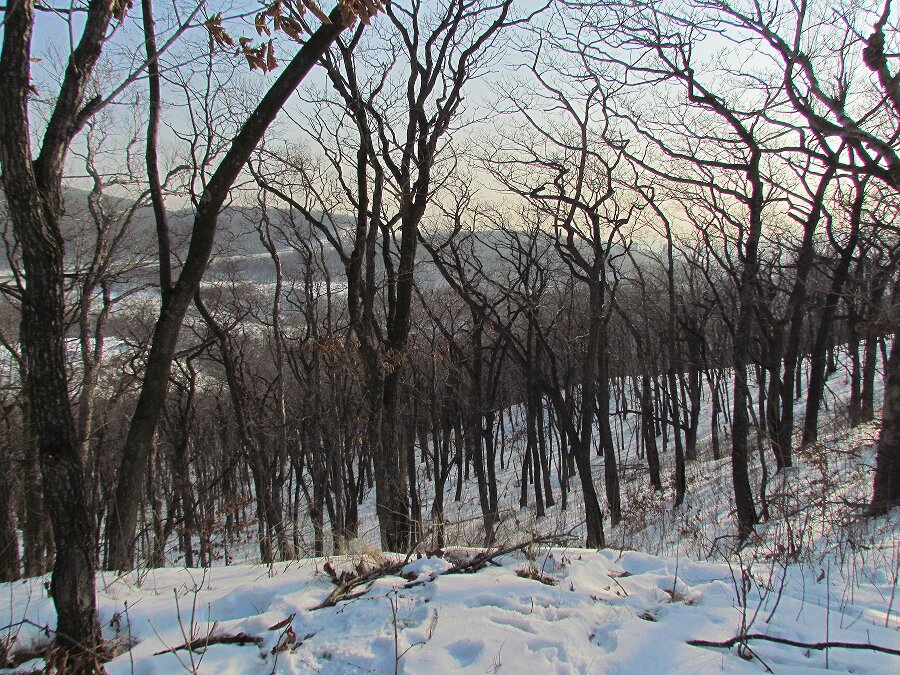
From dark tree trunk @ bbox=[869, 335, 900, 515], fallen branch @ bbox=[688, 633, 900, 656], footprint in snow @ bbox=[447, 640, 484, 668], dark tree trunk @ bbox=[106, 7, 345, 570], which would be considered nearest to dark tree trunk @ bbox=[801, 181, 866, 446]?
dark tree trunk @ bbox=[869, 335, 900, 515]

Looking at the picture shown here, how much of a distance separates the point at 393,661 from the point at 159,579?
1994mm

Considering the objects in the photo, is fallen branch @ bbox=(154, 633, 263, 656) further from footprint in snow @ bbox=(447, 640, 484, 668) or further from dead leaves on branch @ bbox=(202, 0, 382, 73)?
dead leaves on branch @ bbox=(202, 0, 382, 73)

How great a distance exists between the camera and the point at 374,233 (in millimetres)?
7844

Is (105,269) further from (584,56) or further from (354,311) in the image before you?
(584,56)

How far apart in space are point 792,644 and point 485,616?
134 cm

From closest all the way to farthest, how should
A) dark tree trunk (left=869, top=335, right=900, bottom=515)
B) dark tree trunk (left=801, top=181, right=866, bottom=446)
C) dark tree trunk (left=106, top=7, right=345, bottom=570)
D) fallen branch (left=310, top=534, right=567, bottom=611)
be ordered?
fallen branch (left=310, top=534, right=567, bottom=611)
dark tree trunk (left=106, top=7, right=345, bottom=570)
dark tree trunk (left=869, top=335, right=900, bottom=515)
dark tree trunk (left=801, top=181, right=866, bottom=446)

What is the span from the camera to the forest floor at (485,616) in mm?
2246

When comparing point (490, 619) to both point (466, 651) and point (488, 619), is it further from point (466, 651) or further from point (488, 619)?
point (466, 651)

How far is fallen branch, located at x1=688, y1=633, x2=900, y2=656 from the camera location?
7.38 feet

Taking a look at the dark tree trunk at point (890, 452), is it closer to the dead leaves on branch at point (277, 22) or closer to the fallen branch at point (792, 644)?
the fallen branch at point (792, 644)

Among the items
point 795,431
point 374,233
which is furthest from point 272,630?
point 795,431

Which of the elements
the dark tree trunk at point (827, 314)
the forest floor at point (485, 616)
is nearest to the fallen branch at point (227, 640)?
the forest floor at point (485, 616)

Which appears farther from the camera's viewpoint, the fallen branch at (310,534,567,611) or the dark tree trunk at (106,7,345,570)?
the dark tree trunk at (106,7,345,570)

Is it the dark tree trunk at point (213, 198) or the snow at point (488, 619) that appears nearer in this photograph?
the snow at point (488, 619)
